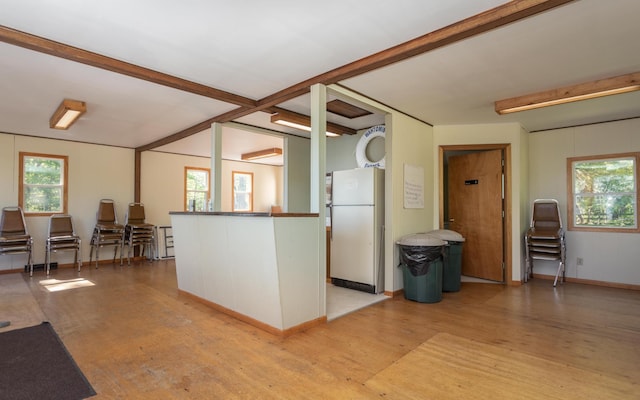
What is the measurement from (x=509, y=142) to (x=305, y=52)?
11.9 ft

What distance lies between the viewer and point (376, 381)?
219 cm

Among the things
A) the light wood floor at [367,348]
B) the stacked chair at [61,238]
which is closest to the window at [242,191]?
the stacked chair at [61,238]

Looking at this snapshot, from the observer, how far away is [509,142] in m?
5.00

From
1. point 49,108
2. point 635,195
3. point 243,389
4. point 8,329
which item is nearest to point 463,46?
point 243,389

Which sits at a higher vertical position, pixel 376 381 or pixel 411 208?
pixel 411 208

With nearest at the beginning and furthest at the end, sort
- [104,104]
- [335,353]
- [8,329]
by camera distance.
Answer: [335,353], [8,329], [104,104]

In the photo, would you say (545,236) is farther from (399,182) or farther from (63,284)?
(63,284)

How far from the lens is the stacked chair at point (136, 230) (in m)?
6.85

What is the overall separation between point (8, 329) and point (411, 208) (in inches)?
179

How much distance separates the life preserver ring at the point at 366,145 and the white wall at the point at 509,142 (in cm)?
89

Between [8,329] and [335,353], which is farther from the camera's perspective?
[8,329]

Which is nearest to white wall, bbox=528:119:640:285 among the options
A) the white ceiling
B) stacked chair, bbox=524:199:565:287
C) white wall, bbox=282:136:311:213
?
stacked chair, bbox=524:199:565:287

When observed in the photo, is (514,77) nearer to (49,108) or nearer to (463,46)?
(463,46)

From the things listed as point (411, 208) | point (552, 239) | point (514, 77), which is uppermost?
point (514, 77)
